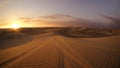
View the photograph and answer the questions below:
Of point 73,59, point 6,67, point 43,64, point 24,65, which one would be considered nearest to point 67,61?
point 73,59

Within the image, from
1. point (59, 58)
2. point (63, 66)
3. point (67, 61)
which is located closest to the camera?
point (63, 66)

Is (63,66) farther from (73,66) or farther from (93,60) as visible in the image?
(93,60)

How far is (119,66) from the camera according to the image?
686 centimetres

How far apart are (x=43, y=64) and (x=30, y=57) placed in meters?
1.45

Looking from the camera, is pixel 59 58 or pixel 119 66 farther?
pixel 59 58

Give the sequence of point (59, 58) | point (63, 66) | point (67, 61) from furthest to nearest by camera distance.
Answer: point (59, 58) < point (67, 61) < point (63, 66)

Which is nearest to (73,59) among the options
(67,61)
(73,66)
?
(67,61)

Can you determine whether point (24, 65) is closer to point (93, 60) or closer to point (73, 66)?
point (73, 66)

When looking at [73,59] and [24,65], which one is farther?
[73,59]

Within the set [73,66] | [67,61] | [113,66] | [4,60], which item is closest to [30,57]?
[4,60]

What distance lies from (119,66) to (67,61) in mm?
2174

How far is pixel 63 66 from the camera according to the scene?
22.5 ft

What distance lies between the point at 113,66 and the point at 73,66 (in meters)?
1.61

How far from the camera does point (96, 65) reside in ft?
23.0
